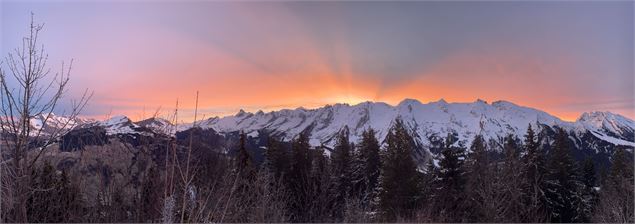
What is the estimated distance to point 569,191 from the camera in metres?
24.1

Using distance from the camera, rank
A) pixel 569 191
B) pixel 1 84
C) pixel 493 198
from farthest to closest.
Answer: pixel 569 191
pixel 493 198
pixel 1 84

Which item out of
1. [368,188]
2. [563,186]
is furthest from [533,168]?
[368,188]

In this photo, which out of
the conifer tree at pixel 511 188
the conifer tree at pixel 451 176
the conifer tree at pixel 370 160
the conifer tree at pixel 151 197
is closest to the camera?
the conifer tree at pixel 151 197

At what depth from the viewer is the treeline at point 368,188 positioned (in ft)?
25.1

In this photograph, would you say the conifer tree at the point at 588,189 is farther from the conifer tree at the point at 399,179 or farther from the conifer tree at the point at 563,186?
the conifer tree at the point at 399,179

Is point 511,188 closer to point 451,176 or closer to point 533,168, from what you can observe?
point 451,176

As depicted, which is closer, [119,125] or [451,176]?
[119,125]

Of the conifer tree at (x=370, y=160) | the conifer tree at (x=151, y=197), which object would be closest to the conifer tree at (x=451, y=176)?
the conifer tree at (x=370, y=160)

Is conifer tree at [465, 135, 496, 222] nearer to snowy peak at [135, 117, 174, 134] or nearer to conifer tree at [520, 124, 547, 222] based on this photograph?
conifer tree at [520, 124, 547, 222]

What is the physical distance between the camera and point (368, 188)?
2545 centimetres

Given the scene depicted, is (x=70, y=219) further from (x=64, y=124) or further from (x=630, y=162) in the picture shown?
(x=630, y=162)

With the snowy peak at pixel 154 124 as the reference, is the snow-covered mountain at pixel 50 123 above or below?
below

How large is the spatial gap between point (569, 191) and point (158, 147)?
22.1 meters

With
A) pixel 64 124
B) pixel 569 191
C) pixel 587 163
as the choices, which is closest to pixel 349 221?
pixel 64 124
